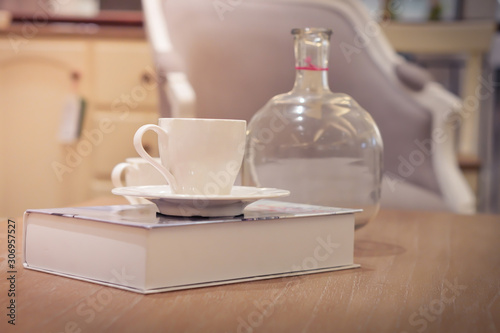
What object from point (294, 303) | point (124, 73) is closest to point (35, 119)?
point (124, 73)

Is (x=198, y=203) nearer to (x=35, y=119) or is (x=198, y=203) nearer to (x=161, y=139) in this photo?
(x=161, y=139)

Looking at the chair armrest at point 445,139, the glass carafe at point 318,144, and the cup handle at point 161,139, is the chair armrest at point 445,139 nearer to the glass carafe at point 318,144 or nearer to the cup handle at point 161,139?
the glass carafe at point 318,144

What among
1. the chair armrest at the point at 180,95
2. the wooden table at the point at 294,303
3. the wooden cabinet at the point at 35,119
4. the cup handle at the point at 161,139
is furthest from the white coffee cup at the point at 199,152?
the wooden cabinet at the point at 35,119

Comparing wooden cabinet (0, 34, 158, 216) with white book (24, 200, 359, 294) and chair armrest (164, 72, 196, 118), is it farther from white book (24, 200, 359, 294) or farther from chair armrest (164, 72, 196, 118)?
white book (24, 200, 359, 294)

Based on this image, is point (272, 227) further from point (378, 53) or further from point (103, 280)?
point (378, 53)

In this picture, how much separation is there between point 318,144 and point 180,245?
31 centimetres

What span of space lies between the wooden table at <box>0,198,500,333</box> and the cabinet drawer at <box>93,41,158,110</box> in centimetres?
197

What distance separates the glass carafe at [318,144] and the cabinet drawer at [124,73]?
1.90 meters

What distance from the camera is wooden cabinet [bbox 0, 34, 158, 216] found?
266 cm

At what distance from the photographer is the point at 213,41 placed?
210cm

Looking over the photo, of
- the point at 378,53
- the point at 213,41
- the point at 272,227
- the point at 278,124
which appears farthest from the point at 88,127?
the point at 272,227

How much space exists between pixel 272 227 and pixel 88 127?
2212 mm

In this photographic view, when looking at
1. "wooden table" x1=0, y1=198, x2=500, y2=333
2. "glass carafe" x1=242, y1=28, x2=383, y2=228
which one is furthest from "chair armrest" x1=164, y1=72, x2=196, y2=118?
"wooden table" x1=0, y1=198, x2=500, y2=333

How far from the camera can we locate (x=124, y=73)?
8.74 ft
